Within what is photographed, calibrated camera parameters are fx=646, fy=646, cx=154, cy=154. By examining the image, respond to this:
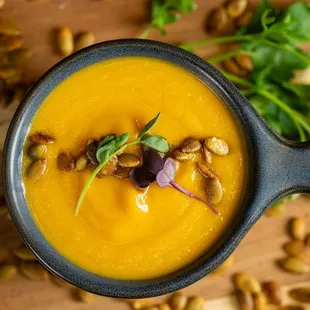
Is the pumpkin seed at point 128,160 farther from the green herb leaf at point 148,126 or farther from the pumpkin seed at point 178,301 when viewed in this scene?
the pumpkin seed at point 178,301

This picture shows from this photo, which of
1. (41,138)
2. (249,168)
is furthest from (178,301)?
(41,138)

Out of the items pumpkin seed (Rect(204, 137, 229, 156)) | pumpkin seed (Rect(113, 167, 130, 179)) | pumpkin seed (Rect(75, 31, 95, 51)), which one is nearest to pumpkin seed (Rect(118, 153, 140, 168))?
pumpkin seed (Rect(113, 167, 130, 179))

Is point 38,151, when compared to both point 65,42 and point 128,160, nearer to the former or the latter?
point 128,160

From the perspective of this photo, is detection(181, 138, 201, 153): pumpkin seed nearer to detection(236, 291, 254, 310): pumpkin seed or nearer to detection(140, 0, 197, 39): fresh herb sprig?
detection(140, 0, 197, 39): fresh herb sprig

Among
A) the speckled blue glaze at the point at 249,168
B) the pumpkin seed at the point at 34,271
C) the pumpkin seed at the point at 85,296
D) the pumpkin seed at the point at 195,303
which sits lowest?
the pumpkin seed at the point at 195,303

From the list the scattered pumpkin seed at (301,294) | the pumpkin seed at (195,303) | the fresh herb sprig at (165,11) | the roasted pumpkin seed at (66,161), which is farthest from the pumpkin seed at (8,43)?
the scattered pumpkin seed at (301,294)

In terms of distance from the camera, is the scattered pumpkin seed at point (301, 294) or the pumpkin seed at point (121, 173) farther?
the scattered pumpkin seed at point (301, 294)

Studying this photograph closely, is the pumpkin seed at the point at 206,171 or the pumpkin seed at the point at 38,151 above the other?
the pumpkin seed at the point at 38,151
